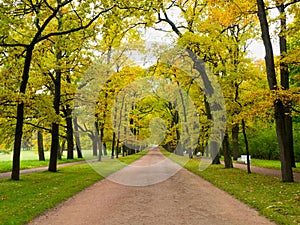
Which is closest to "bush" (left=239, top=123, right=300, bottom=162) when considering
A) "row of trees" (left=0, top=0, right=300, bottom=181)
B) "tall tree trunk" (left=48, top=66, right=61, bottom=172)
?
"row of trees" (left=0, top=0, right=300, bottom=181)

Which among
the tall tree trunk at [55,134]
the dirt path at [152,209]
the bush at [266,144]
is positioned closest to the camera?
the dirt path at [152,209]

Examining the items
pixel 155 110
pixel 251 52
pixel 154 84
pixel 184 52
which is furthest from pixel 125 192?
pixel 155 110

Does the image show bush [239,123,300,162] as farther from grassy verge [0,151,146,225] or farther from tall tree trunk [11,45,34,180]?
grassy verge [0,151,146,225]

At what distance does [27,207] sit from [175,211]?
381cm

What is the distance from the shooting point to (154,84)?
40312 mm

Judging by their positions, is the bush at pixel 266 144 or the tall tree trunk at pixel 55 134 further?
the bush at pixel 266 144

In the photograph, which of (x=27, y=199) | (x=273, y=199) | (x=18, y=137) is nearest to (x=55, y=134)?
(x=18, y=137)

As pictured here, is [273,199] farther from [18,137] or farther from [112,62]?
[112,62]

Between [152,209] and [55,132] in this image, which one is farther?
[55,132]

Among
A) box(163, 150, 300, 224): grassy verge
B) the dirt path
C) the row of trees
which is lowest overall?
the dirt path

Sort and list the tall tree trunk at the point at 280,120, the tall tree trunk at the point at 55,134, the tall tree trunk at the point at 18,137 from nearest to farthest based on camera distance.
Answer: the tall tree trunk at the point at 280,120, the tall tree trunk at the point at 18,137, the tall tree trunk at the point at 55,134

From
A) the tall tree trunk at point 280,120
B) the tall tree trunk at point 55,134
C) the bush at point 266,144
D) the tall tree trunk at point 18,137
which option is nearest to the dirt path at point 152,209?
the tall tree trunk at point 280,120

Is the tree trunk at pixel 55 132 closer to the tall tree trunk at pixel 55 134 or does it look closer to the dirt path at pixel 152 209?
the tall tree trunk at pixel 55 134

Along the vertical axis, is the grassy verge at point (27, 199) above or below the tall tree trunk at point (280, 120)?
below
